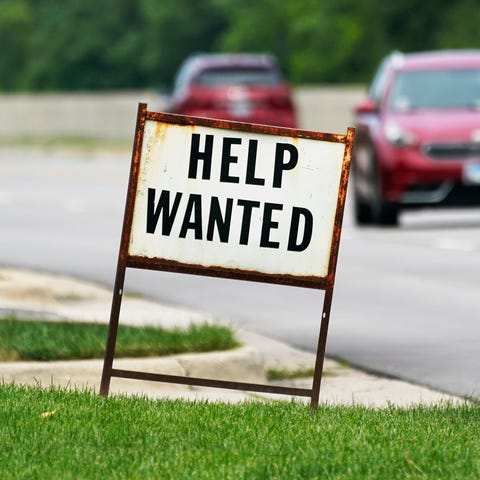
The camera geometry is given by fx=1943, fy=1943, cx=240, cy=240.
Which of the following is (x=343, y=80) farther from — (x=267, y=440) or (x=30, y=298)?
(x=267, y=440)

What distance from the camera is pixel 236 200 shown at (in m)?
7.91

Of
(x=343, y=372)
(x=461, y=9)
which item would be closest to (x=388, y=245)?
(x=343, y=372)

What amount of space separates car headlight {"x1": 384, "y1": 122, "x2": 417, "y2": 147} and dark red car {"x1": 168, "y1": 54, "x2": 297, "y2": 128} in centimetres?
1285

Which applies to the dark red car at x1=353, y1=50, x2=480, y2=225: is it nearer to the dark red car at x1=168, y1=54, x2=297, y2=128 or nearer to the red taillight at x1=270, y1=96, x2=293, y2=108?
the dark red car at x1=168, y1=54, x2=297, y2=128

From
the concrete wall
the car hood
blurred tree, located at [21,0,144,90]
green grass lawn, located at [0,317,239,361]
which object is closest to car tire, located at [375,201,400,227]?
the car hood

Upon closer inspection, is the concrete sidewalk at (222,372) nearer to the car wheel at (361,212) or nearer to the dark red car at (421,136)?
the dark red car at (421,136)

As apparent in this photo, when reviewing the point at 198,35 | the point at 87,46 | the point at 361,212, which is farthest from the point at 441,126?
the point at 87,46

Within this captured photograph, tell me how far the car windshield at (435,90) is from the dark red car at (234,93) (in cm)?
1206

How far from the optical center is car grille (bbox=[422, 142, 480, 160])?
20578 millimetres

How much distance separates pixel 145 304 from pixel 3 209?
12146 millimetres

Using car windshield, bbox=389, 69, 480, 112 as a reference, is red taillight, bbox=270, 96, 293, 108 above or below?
below

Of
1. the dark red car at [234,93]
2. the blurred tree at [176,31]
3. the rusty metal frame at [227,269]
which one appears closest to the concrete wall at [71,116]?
the dark red car at [234,93]

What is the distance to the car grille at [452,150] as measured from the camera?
20578 millimetres

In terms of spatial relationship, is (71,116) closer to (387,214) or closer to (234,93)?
(234,93)
